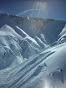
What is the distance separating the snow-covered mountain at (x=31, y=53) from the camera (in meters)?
7.74

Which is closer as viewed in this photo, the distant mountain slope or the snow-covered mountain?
the snow-covered mountain

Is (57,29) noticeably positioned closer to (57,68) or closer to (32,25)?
(32,25)

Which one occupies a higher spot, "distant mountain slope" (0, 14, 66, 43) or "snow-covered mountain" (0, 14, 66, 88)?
"distant mountain slope" (0, 14, 66, 43)

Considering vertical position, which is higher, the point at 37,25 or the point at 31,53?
the point at 37,25

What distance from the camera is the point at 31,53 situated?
75.3ft

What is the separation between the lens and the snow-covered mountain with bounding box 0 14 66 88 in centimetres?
774

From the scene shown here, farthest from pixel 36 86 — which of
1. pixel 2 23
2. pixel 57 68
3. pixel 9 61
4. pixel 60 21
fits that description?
pixel 60 21

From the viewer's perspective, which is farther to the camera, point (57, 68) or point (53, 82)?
point (57, 68)

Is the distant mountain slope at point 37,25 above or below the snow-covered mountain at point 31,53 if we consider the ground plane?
above

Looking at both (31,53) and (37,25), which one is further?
(37,25)

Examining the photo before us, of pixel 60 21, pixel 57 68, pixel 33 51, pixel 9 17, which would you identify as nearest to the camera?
pixel 57 68

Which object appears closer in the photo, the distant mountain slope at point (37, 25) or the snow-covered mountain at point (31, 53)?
the snow-covered mountain at point (31, 53)

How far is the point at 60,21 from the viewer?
41.9 meters

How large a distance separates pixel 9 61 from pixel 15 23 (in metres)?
18.9
